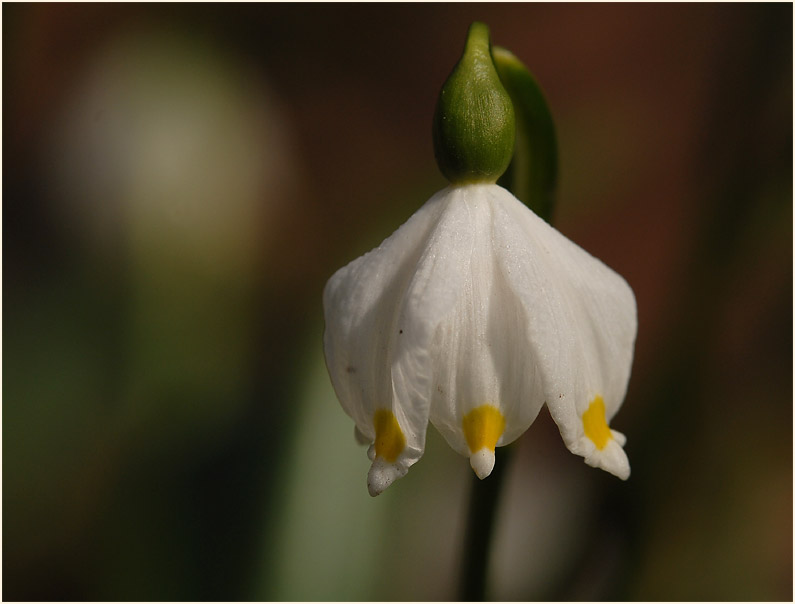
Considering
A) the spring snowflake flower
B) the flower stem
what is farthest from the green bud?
the flower stem

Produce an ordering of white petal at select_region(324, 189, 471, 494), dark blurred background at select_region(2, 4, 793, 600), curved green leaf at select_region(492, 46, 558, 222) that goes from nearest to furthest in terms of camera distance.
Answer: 1. white petal at select_region(324, 189, 471, 494)
2. curved green leaf at select_region(492, 46, 558, 222)
3. dark blurred background at select_region(2, 4, 793, 600)

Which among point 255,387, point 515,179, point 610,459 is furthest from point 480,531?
point 255,387

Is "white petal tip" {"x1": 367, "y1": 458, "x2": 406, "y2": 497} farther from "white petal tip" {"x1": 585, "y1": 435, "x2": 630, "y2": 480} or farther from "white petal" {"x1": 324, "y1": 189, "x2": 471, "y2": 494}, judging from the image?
"white petal tip" {"x1": 585, "y1": 435, "x2": 630, "y2": 480}

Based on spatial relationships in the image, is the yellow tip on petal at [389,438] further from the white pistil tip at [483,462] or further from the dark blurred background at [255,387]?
the dark blurred background at [255,387]

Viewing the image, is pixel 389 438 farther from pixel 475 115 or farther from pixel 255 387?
pixel 255 387

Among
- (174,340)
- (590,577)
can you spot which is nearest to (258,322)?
(174,340)

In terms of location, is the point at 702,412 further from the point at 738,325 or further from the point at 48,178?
the point at 48,178
